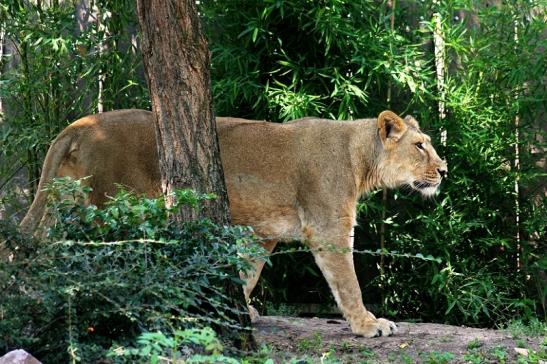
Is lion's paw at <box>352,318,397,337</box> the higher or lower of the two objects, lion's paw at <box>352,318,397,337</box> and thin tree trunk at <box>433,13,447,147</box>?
the lower

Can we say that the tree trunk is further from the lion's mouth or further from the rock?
the lion's mouth

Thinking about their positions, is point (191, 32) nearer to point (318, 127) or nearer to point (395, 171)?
point (318, 127)

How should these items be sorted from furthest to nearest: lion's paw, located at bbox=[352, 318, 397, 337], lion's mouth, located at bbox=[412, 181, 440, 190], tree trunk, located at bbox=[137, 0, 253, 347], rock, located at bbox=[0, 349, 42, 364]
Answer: lion's mouth, located at bbox=[412, 181, 440, 190] → lion's paw, located at bbox=[352, 318, 397, 337] → tree trunk, located at bbox=[137, 0, 253, 347] → rock, located at bbox=[0, 349, 42, 364]

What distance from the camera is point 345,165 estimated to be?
6480mm

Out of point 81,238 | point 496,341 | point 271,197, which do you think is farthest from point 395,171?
point 81,238

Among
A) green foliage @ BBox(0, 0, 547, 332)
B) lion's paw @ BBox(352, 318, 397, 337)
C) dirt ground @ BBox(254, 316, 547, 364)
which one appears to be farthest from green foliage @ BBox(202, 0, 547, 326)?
lion's paw @ BBox(352, 318, 397, 337)

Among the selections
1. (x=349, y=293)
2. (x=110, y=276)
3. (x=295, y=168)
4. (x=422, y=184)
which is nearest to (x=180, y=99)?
(x=110, y=276)

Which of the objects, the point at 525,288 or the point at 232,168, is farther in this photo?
the point at 525,288

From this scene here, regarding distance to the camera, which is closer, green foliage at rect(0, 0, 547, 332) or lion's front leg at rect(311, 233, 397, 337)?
lion's front leg at rect(311, 233, 397, 337)

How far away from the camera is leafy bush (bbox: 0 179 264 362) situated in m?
4.06

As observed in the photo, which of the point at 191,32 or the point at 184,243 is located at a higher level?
the point at 191,32

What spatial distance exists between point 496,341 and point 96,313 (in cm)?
272

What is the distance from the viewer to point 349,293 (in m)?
6.22

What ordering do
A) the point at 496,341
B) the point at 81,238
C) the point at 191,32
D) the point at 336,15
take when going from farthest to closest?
the point at 336,15, the point at 496,341, the point at 191,32, the point at 81,238
